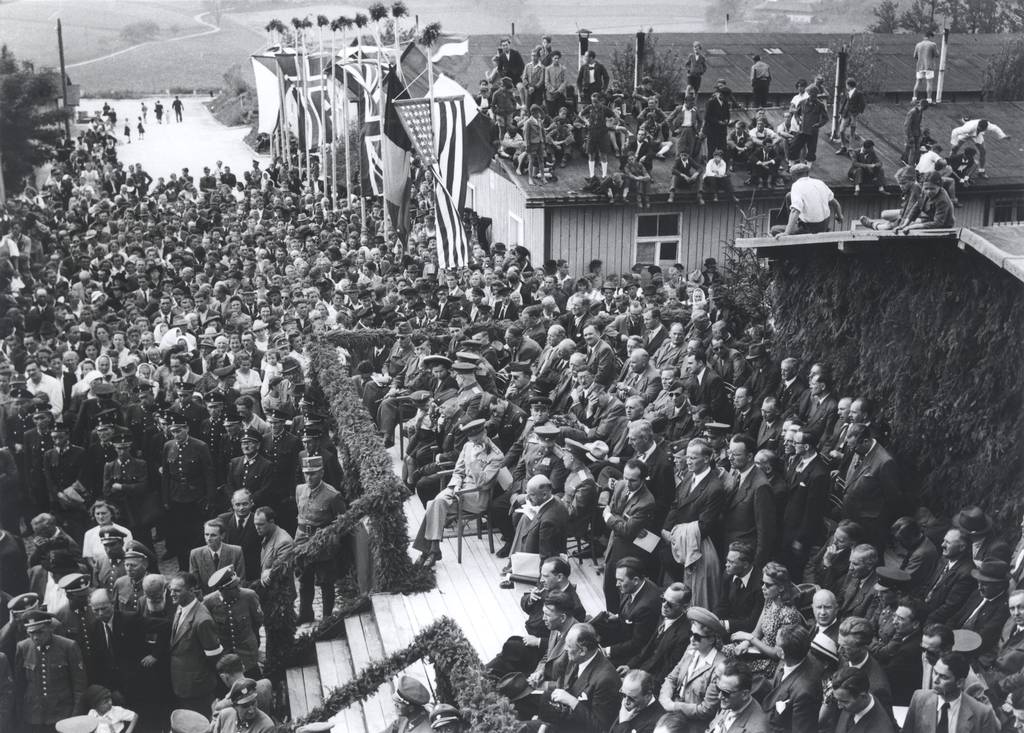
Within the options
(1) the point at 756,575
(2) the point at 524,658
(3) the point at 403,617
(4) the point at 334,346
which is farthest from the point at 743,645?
(4) the point at 334,346

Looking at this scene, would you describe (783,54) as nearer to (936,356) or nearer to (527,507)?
(936,356)

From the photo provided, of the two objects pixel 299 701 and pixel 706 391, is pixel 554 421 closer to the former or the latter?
pixel 706 391

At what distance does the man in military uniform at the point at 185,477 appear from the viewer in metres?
12.7

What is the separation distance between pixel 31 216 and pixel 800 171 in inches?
867

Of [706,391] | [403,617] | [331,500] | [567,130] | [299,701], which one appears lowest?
[299,701]

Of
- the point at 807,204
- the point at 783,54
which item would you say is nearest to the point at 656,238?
the point at 807,204

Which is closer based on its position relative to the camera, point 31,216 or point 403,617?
point 403,617

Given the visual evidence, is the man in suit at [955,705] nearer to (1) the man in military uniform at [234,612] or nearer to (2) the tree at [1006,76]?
(1) the man in military uniform at [234,612]

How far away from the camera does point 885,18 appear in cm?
6153

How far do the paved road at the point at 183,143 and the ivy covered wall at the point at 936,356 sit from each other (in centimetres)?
4768

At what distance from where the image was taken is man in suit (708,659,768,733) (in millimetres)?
6828

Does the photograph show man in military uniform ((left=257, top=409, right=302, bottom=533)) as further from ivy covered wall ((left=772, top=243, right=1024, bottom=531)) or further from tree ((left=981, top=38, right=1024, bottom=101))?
tree ((left=981, top=38, right=1024, bottom=101))

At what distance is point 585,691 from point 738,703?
4.45 ft

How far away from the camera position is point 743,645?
8.07 metres
